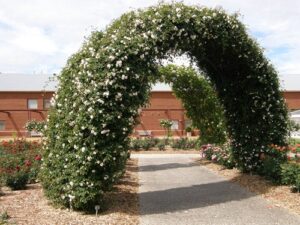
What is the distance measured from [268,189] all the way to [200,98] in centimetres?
752

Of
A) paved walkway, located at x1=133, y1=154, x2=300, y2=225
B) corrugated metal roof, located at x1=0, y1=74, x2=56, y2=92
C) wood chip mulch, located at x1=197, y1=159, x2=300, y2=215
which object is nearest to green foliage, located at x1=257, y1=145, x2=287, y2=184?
wood chip mulch, located at x1=197, y1=159, x2=300, y2=215

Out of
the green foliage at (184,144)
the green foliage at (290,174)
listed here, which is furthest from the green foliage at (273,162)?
the green foliage at (184,144)

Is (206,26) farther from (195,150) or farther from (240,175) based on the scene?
(195,150)

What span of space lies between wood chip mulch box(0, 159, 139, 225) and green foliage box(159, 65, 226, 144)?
7314 mm

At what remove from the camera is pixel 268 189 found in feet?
30.5

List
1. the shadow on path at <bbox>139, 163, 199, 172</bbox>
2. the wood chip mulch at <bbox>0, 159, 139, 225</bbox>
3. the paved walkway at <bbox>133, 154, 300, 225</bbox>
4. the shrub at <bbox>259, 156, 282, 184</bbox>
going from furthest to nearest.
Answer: the shadow on path at <bbox>139, 163, 199, 172</bbox>
the shrub at <bbox>259, 156, 282, 184</bbox>
the paved walkway at <bbox>133, 154, 300, 225</bbox>
the wood chip mulch at <bbox>0, 159, 139, 225</bbox>

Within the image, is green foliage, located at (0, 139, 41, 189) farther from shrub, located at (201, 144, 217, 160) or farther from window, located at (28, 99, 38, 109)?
window, located at (28, 99, 38, 109)

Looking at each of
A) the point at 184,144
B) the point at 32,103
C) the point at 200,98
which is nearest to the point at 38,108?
the point at 32,103

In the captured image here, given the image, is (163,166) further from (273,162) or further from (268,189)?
(268,189)

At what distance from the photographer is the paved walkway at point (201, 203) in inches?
272

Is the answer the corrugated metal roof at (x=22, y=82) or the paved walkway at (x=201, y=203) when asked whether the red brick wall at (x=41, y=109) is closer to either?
the corrugated metal roof at (x=22, y=82)

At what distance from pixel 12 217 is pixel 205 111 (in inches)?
419

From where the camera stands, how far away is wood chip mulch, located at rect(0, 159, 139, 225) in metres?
6.77

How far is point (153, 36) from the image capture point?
25.9 feet
